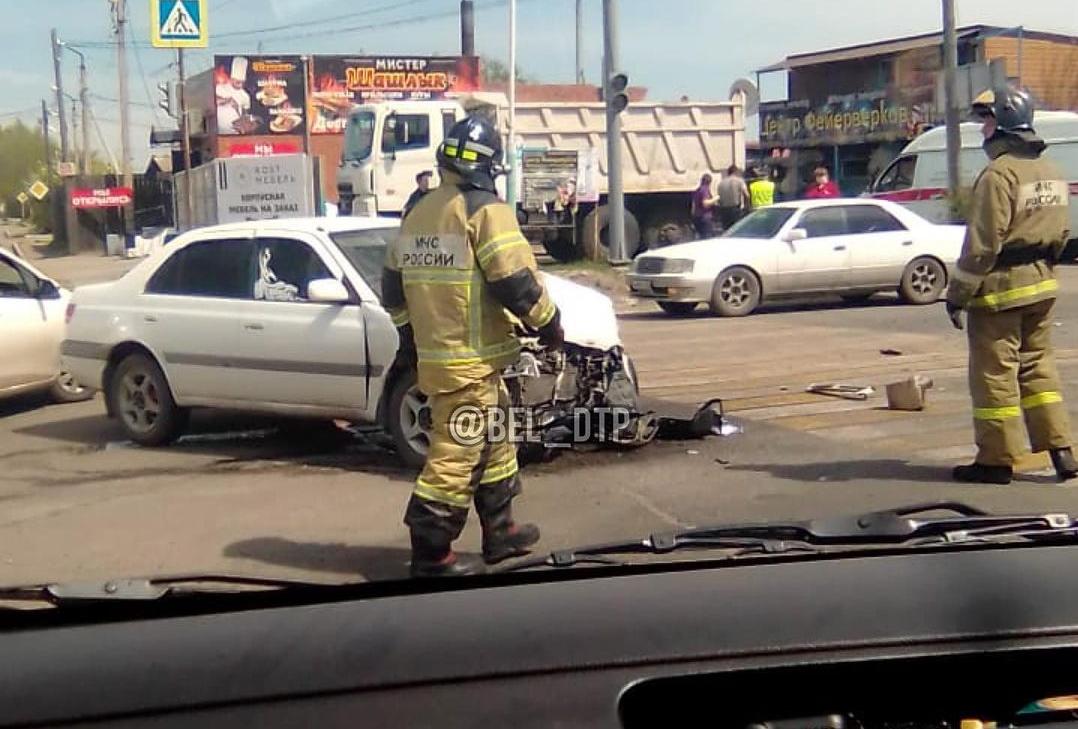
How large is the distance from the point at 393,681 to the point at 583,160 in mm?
23572

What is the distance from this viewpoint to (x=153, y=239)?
39.0 metres

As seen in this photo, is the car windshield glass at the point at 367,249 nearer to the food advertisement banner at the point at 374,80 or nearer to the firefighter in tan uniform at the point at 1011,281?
the firefighter in tan uniform at the point at 1011,281

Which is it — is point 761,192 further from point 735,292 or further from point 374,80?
point 374,80

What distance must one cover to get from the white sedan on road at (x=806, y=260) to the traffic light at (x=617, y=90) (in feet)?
12.9

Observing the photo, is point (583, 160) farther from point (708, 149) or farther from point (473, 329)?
point (473, 329)

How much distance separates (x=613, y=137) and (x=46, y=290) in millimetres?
11718

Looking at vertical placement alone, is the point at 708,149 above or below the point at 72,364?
above

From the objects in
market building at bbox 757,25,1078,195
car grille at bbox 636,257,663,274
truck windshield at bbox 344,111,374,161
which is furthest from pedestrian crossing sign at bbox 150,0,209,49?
market building at bbox 757,25,1078,195

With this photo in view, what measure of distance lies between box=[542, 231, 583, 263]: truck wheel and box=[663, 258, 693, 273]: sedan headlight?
8.53 meters

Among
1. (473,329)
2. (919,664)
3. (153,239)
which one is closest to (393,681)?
(919,664)

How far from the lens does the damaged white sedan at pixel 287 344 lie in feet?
27.0

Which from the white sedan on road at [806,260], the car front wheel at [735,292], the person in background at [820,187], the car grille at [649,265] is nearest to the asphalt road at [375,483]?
the car front wheel at [735,292]

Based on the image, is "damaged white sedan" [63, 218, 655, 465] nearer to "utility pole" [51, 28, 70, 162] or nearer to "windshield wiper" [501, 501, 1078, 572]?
"windshield wiper" [501, 501, 1078, 572]

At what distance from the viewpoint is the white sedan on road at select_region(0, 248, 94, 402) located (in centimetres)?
1087
